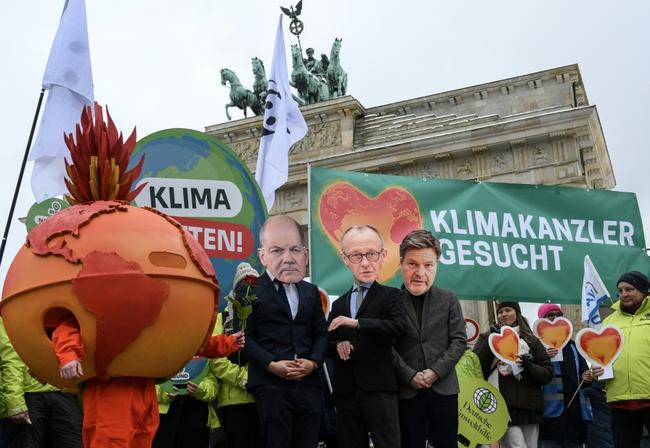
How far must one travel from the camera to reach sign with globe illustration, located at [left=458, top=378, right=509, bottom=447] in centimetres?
610

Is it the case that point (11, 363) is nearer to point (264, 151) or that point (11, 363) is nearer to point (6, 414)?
point (6, 414)

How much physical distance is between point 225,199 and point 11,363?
167 centimetres

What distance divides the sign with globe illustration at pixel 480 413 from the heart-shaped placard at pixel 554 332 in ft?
2.04

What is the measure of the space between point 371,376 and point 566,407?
271 cm

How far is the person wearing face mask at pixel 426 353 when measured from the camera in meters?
4.85

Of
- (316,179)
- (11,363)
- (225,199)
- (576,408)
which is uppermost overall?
(316,179)

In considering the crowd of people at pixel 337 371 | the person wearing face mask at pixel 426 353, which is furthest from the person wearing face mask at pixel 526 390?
the person wearing face mask at pixel 426 353

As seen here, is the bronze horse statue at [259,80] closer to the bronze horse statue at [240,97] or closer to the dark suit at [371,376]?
the bronze horse statue at [240,97]

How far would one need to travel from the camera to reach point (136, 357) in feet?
10.4

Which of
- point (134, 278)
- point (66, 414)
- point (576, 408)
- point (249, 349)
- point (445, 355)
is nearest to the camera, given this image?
point (134, 278)

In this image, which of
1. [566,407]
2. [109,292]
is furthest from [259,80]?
[109,292]

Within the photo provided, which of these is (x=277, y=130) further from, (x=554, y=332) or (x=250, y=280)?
(x=250, y=280)

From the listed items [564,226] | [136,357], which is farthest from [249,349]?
[564,226]

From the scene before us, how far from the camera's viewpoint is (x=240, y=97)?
28.6 metres
